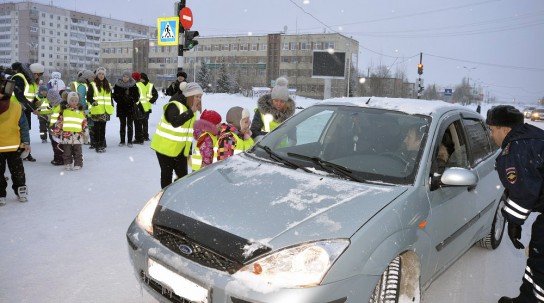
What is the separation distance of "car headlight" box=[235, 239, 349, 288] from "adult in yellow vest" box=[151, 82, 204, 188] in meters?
3.03

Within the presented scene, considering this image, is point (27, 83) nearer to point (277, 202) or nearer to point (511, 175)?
point (277, 202)

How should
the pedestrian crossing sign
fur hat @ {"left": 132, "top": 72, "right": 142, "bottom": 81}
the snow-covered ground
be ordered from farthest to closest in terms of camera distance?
fur hat @ {"left": 132, "top": 72, "right": 142, "bottom": 81}
the pedestrian crossing sign
the snow-covered ground

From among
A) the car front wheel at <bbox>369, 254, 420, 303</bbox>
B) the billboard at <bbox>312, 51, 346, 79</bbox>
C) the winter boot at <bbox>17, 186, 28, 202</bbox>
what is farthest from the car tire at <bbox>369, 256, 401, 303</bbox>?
the billboard at <bbox>312, 51, 346, 79</bbox>

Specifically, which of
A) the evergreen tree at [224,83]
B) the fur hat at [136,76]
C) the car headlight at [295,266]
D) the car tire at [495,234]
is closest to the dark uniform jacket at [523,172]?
the car headlight at [295,266]

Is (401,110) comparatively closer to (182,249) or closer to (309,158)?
(309,158)

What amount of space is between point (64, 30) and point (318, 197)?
461ft

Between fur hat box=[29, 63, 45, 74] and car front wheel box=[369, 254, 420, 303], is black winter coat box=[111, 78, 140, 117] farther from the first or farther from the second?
car front wheel box=[369, 254, 420, 303]

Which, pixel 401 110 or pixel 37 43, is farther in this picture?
pixel 37 43

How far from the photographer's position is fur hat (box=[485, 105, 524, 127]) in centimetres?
311

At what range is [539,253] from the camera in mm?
2900

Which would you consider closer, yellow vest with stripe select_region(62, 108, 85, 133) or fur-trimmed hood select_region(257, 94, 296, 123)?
fur-trimmed hood select_region(257, 94, 296, 123)

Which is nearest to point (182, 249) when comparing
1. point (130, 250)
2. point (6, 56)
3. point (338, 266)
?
point (130, 250)

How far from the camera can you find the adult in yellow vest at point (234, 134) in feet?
14.6

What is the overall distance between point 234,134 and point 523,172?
109 inches
